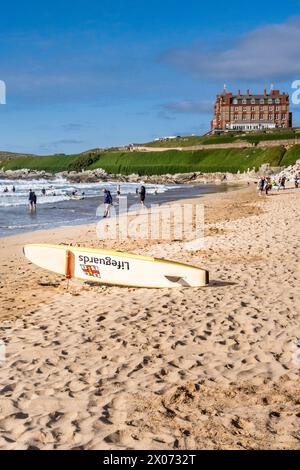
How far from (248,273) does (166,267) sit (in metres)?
2.37

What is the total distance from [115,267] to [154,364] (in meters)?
5.04

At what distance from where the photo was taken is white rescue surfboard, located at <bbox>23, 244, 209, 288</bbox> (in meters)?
10.8

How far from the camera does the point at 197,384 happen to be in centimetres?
607

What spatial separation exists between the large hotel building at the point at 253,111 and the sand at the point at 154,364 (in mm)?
125093

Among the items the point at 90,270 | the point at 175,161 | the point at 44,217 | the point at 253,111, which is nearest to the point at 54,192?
the point at 44,217

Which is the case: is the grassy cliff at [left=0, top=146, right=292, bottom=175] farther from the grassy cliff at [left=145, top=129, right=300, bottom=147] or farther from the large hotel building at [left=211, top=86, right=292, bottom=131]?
the large hotel building at [left=211, top=86, right=292, bottom=131]

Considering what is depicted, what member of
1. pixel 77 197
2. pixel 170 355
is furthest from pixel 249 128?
pixel 170 355

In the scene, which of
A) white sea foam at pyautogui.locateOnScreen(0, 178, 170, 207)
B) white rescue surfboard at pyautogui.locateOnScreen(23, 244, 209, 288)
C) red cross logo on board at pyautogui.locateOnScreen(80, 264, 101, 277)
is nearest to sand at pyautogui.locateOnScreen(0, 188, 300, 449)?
white rescue surfboard at pyautogui.locateOnScreen(23, 244, 209, 288)

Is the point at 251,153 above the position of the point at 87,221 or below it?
above

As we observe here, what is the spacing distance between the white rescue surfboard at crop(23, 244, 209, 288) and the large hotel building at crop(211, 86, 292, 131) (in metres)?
124

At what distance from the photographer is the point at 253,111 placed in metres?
132

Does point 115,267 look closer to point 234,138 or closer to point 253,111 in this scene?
point 234,138

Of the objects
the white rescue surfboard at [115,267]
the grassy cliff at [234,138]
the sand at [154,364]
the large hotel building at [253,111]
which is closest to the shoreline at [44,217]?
the white rescue surfboard at [115,267]
